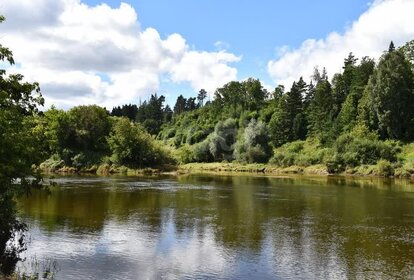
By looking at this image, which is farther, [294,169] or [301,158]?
[301,158]

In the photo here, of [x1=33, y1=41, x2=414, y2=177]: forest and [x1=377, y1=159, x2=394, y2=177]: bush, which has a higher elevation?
[x1=33, y1=41, x2=414, y2=177]: forest

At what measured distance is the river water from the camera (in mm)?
18797

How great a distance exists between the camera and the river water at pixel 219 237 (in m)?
18.8

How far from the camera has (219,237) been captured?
25.2 metres

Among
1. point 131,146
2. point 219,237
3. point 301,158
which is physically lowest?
point 219,237

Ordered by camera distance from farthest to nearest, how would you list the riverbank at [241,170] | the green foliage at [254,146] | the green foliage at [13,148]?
the green foliage at [254,146]
the riverbank at [241,170]
the green foliage at [13,148]

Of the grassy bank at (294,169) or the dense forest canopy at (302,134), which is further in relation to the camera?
the dense forest canopy at (302,134)

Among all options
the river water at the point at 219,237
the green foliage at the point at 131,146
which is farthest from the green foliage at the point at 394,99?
the river water at the point at 219,237

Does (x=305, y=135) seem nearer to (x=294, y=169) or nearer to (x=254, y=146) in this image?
(x=254, y=146)

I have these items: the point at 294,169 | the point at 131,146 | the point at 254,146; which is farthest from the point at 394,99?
the point at 131,146

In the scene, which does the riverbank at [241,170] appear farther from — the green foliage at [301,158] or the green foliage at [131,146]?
the green foliage at [131,146]

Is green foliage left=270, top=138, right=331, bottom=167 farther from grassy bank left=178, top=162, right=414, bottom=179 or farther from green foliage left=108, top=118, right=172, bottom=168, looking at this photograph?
green foliage left=108, top=118, right=172, bottom=168

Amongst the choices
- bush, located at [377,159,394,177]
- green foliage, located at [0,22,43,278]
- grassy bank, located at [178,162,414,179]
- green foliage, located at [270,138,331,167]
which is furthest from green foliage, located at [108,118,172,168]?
green foliage, located at [0,22,43,278]

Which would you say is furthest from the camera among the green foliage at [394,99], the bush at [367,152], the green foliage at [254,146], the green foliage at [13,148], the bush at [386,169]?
the green foliage at [254,146]
